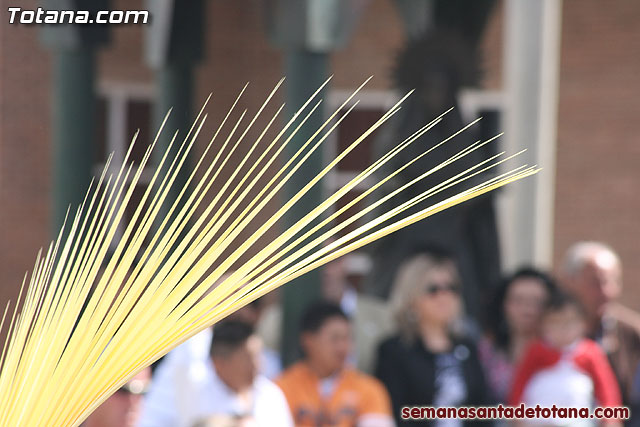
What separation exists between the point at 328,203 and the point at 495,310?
110 inches

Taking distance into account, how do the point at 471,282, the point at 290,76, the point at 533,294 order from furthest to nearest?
the point at 471,282
the point at 290,76
the point at 533,294

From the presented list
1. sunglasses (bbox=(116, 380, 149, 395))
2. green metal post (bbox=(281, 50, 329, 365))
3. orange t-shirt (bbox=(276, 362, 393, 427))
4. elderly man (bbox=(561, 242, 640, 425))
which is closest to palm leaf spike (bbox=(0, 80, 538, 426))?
sunglasses (bbox=(116, 380, 149, 395))

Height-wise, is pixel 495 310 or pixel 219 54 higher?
pixel 219 54

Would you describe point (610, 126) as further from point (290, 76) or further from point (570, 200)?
point (290, 76)

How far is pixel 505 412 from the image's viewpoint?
328 cm

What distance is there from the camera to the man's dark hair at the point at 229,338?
2826 mm

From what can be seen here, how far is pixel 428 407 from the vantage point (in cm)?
311

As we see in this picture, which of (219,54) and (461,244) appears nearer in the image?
(461,244)

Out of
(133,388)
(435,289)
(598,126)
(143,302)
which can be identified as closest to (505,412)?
(435,289)

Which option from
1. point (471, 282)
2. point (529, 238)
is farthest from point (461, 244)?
point (529, 238)

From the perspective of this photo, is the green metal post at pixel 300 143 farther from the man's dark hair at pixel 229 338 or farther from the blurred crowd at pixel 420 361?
the man's dark hair at pixel 229 338

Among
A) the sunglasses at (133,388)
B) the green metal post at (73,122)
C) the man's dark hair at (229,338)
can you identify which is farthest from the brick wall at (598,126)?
the sunglasses at (133,388)

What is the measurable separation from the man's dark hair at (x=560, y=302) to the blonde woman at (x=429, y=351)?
0.95 feet

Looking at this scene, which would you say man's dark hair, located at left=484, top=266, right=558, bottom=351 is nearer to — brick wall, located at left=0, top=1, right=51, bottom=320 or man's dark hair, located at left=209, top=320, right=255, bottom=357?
man's dark hair, located at left=209, top=320, right=255, bottom=357
